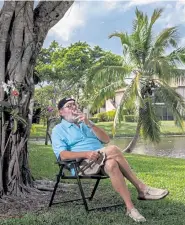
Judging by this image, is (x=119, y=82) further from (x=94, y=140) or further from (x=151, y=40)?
(x=94, y=140)

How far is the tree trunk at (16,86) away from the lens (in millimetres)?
4414

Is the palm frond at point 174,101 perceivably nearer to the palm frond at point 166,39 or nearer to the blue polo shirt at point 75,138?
the palm frond at point 166,39

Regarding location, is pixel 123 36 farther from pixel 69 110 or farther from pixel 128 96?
pixel 69 110

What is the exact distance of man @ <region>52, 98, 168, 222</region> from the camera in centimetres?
364

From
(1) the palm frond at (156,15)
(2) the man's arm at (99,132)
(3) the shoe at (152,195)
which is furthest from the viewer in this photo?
(1) the palm frond at (156,15)

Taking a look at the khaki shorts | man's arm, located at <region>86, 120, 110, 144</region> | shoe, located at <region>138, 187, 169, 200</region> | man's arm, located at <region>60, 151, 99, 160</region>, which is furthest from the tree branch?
shoe, located at <region>138, 187, 169, 200</region>

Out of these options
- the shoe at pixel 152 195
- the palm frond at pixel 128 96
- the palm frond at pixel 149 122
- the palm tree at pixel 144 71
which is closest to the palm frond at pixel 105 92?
the palm tree at pixel 144 71

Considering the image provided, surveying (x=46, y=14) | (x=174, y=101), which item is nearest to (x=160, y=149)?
(x=174, y=101)

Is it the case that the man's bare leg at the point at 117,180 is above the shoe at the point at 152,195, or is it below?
above

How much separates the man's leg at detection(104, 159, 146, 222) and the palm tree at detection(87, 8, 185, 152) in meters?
10.8

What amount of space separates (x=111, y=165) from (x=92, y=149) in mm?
504

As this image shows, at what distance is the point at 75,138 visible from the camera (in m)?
4.13

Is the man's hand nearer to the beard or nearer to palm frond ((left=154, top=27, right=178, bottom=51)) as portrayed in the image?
the beard

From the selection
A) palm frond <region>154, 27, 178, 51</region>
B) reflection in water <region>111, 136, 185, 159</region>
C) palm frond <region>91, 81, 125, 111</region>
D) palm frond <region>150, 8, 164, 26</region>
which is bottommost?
reflection in water <region>111, 136, 185, 159</region>
